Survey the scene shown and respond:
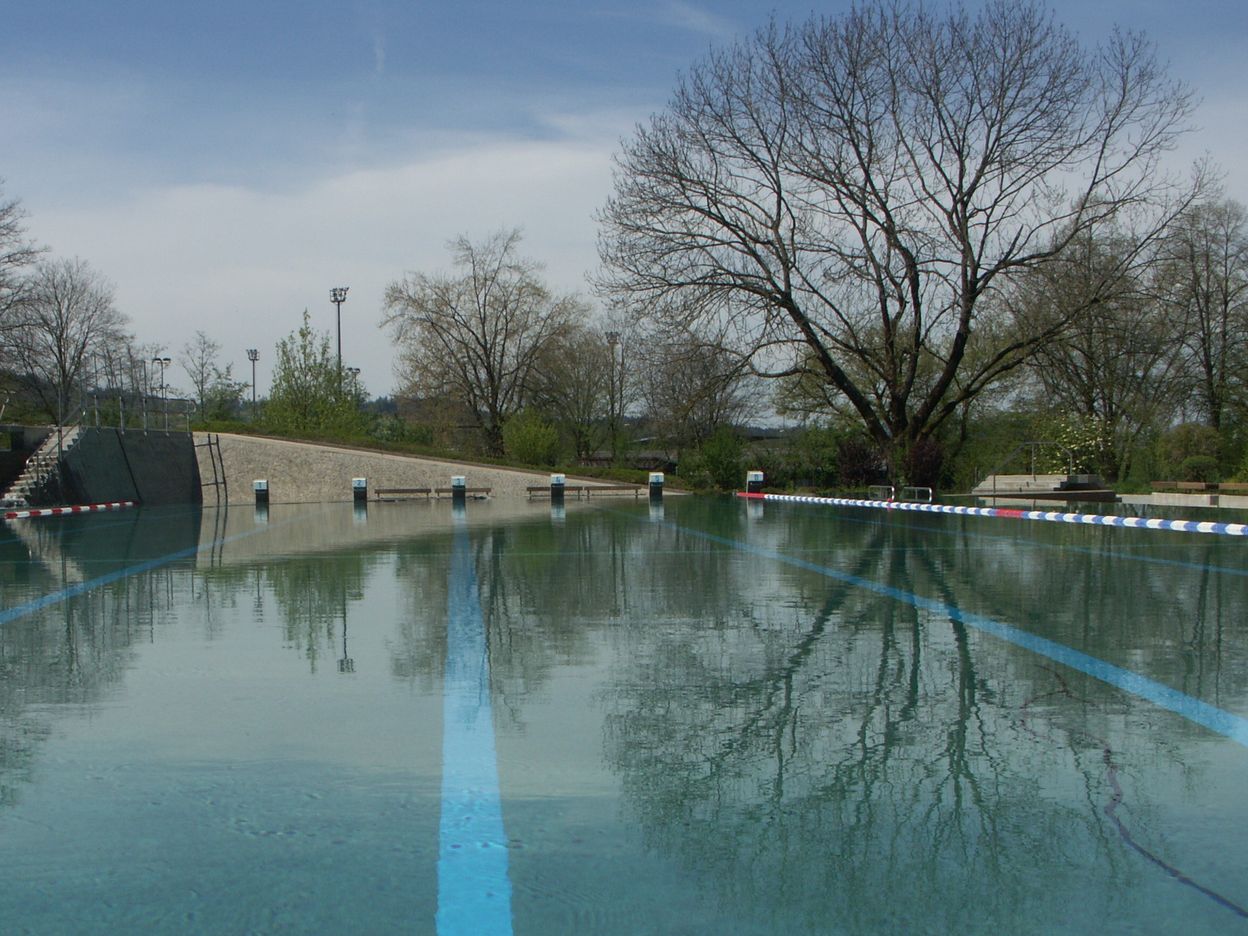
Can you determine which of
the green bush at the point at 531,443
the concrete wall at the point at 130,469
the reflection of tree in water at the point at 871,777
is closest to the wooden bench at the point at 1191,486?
the reflection of tree in water at the point at 871,777

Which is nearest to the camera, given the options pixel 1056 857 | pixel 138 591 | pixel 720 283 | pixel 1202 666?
pixel 1056 857

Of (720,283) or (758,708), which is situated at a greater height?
(720,283)

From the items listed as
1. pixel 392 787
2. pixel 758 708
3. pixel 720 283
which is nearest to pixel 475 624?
pixel 758 708

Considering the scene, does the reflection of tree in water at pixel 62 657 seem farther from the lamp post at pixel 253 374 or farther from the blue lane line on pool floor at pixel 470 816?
the lamp post at pixel 253 374

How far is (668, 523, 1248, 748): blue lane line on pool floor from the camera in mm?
5547

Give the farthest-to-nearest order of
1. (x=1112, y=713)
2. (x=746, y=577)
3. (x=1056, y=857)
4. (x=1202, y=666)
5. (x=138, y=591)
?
(x=746, y=577)
(x=138, y=591)
(x=1202, y=666)
(x=1112, y=713)
(x=1056, y=857)

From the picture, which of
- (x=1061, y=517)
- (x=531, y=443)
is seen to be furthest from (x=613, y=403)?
(x=1061, y=517)

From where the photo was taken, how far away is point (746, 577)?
12.1 metres

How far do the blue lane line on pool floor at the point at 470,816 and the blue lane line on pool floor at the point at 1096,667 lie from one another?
336 cm

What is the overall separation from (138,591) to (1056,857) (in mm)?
9775

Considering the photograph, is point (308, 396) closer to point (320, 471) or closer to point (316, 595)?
point (320, 471)

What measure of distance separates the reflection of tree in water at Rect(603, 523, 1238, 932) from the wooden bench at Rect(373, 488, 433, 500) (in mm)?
37979

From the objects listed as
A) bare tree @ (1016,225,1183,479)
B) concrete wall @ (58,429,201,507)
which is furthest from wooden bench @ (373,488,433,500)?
bare tree @ (1016,225,1183,479)

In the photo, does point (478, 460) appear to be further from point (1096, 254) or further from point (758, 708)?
point (758, 708)
